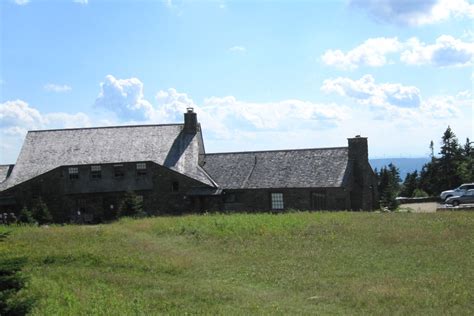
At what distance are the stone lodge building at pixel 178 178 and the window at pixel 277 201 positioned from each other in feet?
0.25

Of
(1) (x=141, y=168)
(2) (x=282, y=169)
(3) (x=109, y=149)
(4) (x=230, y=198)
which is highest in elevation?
(3) (x=109, y=149)

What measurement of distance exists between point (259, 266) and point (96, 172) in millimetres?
28786

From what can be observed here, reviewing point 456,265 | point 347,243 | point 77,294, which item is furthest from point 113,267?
point 456,265

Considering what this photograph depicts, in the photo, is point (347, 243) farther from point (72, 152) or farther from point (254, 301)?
point (72, 152)

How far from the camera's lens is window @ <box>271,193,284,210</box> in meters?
43.2

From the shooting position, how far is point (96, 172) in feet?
149

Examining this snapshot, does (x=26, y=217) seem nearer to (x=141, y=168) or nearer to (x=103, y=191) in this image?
(x=103, y=191)

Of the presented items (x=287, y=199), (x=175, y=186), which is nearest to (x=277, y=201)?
(x=287, y=199)

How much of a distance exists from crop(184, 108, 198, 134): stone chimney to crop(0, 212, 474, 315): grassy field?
17.7 metres

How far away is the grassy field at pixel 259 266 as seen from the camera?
554 inches

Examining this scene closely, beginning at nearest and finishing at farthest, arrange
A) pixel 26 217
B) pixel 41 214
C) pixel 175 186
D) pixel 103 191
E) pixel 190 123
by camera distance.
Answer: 1. pixel 26 217
2. pixel 41 214
3. pixel 175 186
4. pixel 103 191
5. pixel 190 123

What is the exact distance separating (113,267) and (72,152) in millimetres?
28753

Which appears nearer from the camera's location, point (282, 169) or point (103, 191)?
point (282, 169)

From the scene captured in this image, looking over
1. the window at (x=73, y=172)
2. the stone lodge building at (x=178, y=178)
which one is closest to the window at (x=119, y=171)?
the stone lodge building at (x=178, y=178)
